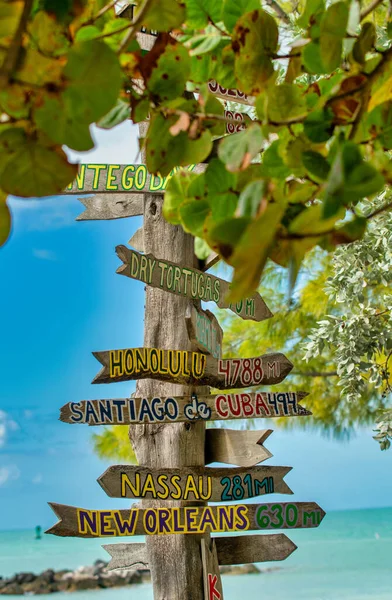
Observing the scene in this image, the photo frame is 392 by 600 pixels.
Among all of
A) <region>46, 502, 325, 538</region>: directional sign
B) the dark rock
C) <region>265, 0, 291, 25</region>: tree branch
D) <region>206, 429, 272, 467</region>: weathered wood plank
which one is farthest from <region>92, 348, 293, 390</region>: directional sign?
the dark rock

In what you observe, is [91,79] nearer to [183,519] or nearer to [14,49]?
[14,49]

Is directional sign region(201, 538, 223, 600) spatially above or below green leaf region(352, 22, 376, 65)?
below

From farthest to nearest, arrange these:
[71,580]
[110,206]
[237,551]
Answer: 1. [71,580]
2. [110,206]
3. [237,551]

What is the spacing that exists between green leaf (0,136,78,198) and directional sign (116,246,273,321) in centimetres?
186

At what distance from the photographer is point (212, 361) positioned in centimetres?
268

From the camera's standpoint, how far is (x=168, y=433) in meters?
2.73

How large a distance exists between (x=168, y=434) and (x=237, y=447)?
269 mm

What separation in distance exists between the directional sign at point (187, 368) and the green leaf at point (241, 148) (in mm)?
1991

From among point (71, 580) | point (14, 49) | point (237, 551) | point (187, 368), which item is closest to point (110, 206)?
point (187, 368)

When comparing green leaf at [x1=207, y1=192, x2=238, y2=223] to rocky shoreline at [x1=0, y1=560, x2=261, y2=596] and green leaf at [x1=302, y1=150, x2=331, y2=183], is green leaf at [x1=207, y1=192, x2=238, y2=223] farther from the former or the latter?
rocky shoreline at [x1=0, y1=560, x2=261, y2=596]

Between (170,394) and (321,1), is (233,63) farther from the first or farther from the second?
(170,394)

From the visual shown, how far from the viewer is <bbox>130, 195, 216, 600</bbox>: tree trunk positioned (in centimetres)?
263

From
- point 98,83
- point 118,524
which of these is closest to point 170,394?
point 118,524

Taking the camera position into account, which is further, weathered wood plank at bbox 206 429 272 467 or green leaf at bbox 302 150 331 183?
weathered wood plank at bbox 206 429 272 467
